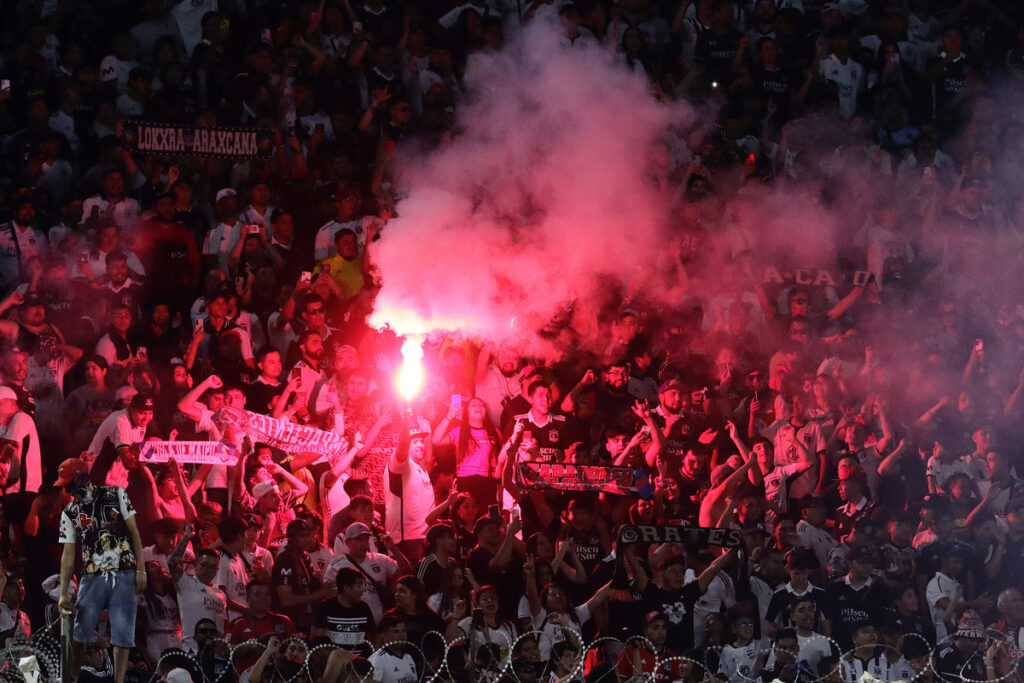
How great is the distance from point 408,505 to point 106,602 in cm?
190

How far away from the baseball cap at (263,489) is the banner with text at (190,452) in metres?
0.25

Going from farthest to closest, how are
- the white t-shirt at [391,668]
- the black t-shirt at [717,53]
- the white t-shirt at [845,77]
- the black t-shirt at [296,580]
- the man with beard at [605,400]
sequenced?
the white t-shirt at [845,77], the black t-shirt at [717,53], the man with beard at [605,400], the black t-shirt at [296,580], the white t-shirt at [391,668]

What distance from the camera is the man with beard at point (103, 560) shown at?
24.5 ft

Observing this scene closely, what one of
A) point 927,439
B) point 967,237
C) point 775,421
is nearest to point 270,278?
point 775,421

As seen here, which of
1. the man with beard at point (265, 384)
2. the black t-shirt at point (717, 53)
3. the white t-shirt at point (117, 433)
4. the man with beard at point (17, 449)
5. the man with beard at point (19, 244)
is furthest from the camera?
the black t-shirt at point (717, 53)

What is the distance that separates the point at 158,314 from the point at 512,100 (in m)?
3.26

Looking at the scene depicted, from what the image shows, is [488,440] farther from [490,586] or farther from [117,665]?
[117,665]

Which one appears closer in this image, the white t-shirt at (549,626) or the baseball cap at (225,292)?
the white t-shirt at (549,626)

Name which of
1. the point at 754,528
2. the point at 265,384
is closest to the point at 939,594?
the point at 754,528

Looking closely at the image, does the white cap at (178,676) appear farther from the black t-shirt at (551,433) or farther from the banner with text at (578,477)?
the black t-shirt at (551,433)

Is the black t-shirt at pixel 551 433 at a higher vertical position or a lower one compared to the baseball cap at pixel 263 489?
higher

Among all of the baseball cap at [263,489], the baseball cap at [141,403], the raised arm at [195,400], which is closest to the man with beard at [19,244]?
the baseball cap at [141,403]

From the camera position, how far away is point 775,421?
924 cm

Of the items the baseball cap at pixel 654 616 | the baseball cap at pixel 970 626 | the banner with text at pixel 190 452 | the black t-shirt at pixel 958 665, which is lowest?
the black t-shirt at pixel 958 665
